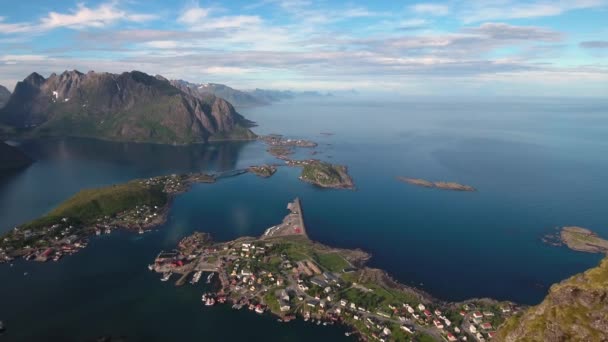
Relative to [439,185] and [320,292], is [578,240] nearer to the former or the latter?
[439,185]

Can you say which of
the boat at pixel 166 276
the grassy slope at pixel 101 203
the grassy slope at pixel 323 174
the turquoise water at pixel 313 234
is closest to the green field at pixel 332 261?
the turquoise water at pixel 313 234

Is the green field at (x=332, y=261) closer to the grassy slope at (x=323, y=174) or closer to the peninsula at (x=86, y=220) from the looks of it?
the peninsula at (x=86, y=220)

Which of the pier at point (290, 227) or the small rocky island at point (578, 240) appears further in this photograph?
the pier at point (290, 227)

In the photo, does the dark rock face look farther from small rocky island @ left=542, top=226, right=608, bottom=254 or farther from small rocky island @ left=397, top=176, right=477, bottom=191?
small rocky island @ left=542, top=226, right=608, bottom=254

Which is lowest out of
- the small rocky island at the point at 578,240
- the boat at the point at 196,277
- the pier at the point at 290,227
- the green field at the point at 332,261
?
the boat at the point at 196,277

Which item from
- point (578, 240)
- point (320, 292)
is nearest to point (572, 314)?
point (320, 292)

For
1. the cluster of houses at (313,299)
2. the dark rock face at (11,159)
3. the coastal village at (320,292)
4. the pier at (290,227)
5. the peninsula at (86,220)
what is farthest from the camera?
the dark rock face at (11,159)

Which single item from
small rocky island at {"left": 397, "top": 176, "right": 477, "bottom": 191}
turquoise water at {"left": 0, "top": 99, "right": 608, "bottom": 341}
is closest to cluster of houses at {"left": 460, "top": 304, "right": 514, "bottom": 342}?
turquoise water at {"left": 0, "top": 99, "right": 608, "bottom": 341}
